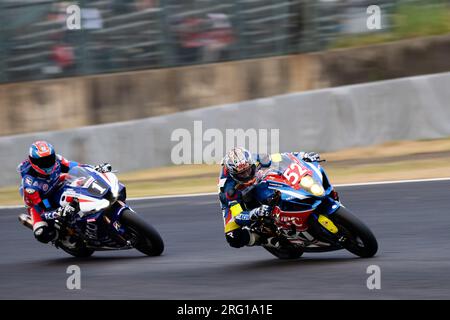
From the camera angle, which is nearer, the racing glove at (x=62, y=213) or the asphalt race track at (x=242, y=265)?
the asphalt race track at (x=242, y=265)

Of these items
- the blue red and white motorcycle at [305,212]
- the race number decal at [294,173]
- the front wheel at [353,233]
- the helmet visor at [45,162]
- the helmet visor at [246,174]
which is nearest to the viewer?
the front wheel at [353,233]

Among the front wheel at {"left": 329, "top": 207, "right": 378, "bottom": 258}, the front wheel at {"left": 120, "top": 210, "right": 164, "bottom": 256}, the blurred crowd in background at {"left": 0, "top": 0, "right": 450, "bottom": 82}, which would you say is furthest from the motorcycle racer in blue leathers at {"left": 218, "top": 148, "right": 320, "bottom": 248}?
the blurred crowd in background at {"left": 0, "top": 0, "right": 450, "bottom": 82}

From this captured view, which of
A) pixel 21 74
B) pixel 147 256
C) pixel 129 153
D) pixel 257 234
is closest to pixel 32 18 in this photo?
pixel 21 74

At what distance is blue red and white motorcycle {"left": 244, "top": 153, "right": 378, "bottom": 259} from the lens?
8477mm

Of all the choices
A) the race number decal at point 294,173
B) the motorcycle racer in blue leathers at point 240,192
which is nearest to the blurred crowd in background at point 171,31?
the motorcycle racer in blue leathers at point 240,192

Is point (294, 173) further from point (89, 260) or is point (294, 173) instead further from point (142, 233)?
point (89, 260)

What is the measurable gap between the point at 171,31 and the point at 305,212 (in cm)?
1137

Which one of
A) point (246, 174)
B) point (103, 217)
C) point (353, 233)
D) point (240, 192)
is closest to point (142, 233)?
point (103, 217)

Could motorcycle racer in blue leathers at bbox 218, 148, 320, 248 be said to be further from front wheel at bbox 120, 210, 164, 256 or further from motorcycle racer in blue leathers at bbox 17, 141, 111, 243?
motorcycle racer in blue leathers at bbox 17, 141, 111, 243

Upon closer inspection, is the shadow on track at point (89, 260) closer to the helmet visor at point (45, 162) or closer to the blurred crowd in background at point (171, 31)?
the helmet visor at point (45, 162)

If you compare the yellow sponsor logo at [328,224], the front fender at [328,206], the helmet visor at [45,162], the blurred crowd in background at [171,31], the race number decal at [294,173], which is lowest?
the yellow sponsor logo at [328,224]

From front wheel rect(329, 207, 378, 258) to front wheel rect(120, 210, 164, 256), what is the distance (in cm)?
222

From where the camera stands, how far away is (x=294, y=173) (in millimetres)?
8680

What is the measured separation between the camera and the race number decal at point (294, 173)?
862cm
